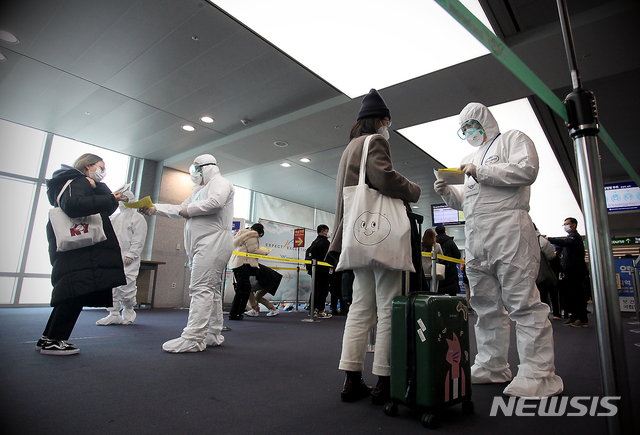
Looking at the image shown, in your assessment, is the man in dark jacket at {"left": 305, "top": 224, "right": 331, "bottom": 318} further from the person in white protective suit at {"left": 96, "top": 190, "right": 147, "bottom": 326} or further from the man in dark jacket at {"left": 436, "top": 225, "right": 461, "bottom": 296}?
the person in white protective suit at {"left": 96, "top": 190, "right": 147, "bottom": 326}

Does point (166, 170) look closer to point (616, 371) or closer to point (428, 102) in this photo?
point (428, 102)

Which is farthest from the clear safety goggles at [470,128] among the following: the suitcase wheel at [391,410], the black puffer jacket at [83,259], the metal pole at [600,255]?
the black puffer jacket at [83,259]

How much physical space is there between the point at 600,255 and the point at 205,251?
2.76 m

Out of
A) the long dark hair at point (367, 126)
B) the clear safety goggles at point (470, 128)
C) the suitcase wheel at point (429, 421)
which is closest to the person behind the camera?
the suitcase wheel at point (429, 421)

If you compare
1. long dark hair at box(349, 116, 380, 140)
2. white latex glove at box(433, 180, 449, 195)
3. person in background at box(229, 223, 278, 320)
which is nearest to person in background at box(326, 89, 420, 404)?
long dark hair at box(349, 116, 380, 140)

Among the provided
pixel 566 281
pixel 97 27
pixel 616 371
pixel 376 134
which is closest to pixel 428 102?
pixel 566 281

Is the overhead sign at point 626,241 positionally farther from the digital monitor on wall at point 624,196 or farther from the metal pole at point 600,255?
the metal pole at point 600,255

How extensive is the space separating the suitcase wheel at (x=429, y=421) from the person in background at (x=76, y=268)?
2.36 metres

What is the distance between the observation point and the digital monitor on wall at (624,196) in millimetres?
8359

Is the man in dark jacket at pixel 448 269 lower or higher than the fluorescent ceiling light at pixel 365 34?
lower

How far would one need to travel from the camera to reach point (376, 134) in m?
1.90

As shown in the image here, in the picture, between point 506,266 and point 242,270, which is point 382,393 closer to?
point 506,266

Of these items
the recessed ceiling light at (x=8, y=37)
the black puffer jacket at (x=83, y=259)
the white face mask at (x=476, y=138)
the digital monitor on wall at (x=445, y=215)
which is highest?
the recessed ceiling light at (x=8, y=37)

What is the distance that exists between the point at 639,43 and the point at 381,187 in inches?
178
